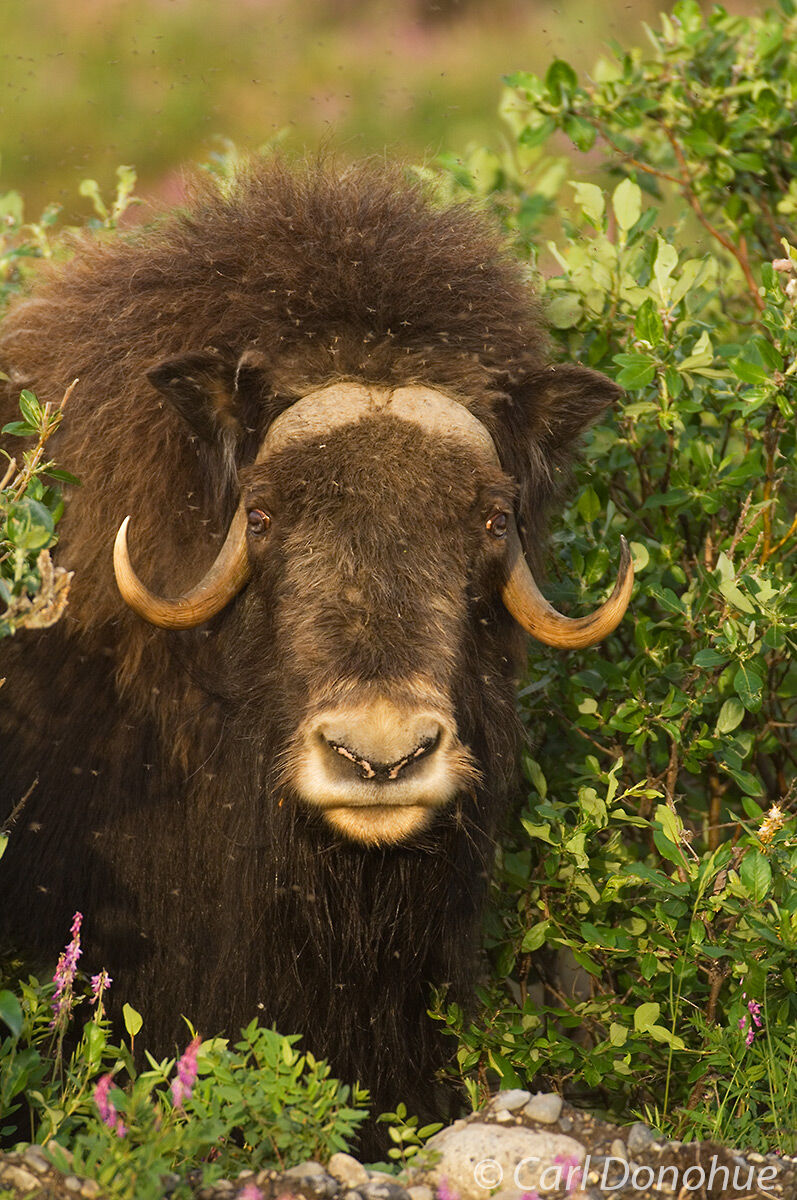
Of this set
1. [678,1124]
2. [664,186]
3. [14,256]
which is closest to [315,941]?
[678,1124]

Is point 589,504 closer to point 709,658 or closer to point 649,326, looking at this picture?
point 649,326

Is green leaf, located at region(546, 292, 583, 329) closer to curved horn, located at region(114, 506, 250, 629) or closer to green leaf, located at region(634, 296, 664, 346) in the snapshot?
green leaf, located at region(634, 296, 664, 346)

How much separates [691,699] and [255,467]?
4.59 feet

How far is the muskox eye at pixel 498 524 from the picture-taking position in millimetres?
3559

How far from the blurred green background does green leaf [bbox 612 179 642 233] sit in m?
8.12

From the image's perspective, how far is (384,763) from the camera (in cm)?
302

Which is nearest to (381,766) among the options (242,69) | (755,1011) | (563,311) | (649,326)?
(755,1011)

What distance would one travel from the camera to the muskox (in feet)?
11.3

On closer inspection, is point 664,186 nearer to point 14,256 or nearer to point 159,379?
point 14,256

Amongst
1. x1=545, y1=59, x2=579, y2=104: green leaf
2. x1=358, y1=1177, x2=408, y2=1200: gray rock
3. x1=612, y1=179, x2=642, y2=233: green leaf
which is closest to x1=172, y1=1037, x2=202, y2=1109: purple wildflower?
x1=358, y1=1177, x2=408, y2=1200: gray rock

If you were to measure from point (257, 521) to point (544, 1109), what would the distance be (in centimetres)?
141

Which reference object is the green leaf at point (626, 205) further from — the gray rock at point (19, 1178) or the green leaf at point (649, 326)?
the gray rock at point (19, 1178)

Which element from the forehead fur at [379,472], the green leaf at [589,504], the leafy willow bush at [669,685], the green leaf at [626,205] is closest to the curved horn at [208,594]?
the forehead fur at [379,472]

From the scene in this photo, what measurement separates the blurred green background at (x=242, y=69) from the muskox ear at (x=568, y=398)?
29.7 ft
